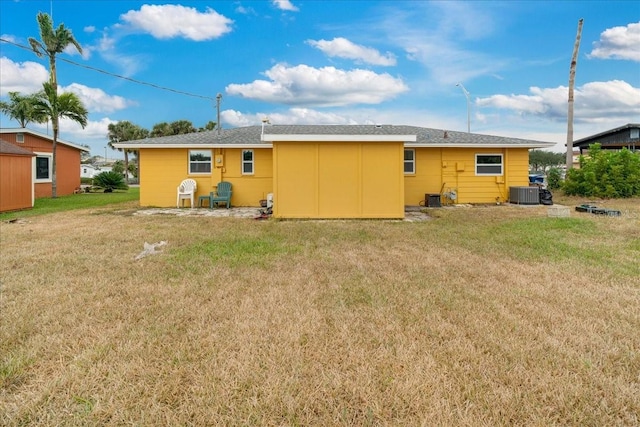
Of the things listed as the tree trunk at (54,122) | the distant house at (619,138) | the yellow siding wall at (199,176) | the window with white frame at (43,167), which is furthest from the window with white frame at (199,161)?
the distant house at (619,138)

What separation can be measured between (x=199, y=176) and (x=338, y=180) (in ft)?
18.9

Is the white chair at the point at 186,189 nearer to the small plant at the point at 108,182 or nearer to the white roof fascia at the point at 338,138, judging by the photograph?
the white roof fascia at the point at 338,138

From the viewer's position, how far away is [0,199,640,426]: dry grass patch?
6.54ft

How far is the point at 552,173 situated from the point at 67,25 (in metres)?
25.4

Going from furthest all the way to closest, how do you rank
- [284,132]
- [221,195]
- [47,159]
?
[47,159] → [221,195] → [284,132]

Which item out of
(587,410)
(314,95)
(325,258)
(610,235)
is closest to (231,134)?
(314,95)

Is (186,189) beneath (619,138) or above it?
beneath

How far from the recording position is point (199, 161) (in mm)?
12547

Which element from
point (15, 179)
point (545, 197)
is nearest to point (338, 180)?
point (545, 197)

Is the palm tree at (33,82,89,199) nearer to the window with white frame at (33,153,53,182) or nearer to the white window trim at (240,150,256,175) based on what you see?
the window with white frame at (33,153,53,182)

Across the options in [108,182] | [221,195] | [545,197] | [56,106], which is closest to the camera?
[221,195]

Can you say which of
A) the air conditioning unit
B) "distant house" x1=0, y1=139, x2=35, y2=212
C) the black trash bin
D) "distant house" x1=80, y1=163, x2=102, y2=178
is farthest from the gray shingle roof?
"distant house" x1=80, y1=163, x2=102, y2=178

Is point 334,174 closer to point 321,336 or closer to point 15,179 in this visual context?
point 321,336

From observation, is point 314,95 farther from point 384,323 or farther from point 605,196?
point 384,323
